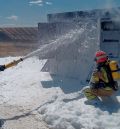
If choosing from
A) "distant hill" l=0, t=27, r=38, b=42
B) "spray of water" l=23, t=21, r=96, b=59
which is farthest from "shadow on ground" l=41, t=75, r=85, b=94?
"distant hill" l=0, t=27, r=38, b=42

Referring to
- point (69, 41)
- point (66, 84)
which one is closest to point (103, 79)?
point (66, 84)

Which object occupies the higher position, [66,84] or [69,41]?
[69,41]

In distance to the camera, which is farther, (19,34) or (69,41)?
(19,34)

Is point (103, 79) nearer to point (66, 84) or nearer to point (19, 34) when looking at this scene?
point (66, 84)

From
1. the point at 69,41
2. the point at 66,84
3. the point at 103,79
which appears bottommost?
the point at 66,84

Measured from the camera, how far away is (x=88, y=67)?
36.3ft

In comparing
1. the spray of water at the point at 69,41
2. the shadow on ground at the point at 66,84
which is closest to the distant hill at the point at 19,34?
the spray of water at the point at 69,41

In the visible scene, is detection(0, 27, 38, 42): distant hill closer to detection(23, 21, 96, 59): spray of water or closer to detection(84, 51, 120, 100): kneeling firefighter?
detection(23, 21, 96, 59): spray of water

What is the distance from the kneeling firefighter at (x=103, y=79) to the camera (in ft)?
28.0

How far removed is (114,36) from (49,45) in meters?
2.77

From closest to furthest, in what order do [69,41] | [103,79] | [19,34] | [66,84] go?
[103,79], [66,84], [69,41], [19,34]

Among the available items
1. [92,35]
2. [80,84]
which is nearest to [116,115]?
[80,84]

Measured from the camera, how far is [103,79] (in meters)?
8.58

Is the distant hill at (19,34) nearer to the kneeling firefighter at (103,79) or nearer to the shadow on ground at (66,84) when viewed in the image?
the shadow on ground at (66,84)
